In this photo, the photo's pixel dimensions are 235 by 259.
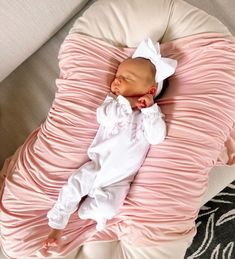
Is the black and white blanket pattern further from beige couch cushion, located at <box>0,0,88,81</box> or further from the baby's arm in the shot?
beige couch cushion, located at <box>0,0,88,81</box>

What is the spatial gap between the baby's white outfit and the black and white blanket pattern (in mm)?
496

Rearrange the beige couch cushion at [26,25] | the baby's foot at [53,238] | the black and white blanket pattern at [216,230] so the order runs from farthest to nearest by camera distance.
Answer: the black and white blanket pattern at [216,230] < the beige couch cushion at [26,25] < the baby's foot at [53,238]

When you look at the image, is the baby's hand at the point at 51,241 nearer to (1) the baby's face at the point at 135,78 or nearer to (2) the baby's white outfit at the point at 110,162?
(2) the baby's white outfit at the point at 110,162

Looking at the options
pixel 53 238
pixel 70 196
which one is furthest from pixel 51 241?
pixel 70 196

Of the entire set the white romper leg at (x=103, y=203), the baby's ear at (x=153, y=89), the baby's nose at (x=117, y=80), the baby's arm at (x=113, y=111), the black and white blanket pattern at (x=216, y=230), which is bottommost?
the black and white blanket pattern at (x=216, y=230)

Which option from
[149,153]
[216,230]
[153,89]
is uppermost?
[153,89]

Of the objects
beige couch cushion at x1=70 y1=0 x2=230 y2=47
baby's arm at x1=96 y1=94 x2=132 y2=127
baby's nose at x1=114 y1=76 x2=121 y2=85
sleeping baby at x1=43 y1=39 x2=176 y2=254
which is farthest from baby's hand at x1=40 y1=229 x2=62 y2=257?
beige couch cushion at x1=70 y1=0 x2=230 y2=47

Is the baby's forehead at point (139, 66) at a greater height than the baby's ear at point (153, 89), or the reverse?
the baby's forehead at point (139, 66)

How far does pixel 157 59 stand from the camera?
3.76 ft

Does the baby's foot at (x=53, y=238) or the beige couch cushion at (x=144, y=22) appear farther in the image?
the beige couch cushion at (x=144, y=22)

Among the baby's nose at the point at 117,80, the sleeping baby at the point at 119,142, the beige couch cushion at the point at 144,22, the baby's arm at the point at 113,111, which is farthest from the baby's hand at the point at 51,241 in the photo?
the beige couch cushion at the point at 144,22

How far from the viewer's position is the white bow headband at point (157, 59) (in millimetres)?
1144

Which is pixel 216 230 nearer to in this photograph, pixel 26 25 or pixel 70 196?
pixel 70 196

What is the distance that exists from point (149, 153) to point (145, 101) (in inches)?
5.3
